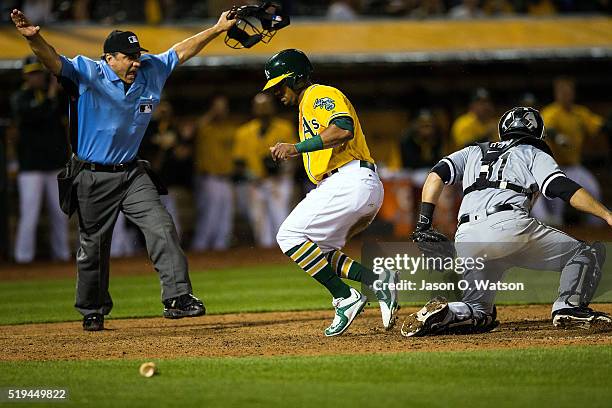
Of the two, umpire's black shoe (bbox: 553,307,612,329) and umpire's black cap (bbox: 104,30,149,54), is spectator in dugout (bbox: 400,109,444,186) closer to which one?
umpire's black cap (bbox: 104,30,149,54)

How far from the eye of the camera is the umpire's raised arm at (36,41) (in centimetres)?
758

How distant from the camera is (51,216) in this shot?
14.7 m

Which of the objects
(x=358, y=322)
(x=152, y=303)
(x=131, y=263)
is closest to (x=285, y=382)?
(x=358, y=322)

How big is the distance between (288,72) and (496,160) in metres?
1.59

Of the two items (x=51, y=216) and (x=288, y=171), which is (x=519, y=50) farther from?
(x=51, y=216)

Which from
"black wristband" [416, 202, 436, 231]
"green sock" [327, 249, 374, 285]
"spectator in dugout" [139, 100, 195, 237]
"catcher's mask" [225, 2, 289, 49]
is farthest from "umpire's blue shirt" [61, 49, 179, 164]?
"spectator in dugout" [139, 100, 195, 237]

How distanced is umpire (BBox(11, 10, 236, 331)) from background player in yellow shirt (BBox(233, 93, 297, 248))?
766 centimetres

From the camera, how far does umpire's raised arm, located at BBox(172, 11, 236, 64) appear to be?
8.51m

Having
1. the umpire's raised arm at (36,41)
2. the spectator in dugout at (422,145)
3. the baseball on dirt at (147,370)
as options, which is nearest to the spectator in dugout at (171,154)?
the spectator in dugout at (422,145)

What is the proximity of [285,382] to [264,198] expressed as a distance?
34.3ft

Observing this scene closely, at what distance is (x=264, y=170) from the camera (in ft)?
53.8

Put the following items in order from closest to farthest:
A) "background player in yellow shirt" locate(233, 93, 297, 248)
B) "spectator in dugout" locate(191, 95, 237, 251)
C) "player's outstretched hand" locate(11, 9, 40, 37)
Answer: "player's outstretched hand" locate(11, 9, 40, 37) → "background player in yellow shirt" locate(233, 93, 297, 248) → "spectator in dugout" locate(191, 95, 237, 251)

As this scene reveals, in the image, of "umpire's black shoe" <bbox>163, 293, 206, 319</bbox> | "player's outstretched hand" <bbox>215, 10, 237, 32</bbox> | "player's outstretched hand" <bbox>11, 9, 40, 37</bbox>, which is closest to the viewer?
"player's outstretched hand" <bbox>11, 9, 40, 37</bbox>

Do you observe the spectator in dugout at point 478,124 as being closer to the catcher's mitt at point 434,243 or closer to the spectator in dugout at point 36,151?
the spectator in dugout at point 36,151
